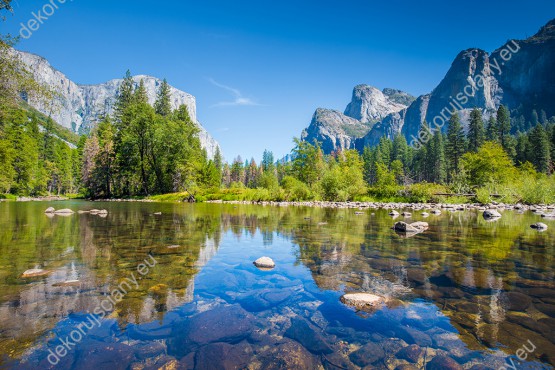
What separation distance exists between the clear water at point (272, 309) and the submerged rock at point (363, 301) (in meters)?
0.18

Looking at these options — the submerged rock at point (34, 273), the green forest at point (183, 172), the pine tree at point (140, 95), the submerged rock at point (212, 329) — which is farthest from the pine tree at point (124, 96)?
the submerged rock at point (212, 329)

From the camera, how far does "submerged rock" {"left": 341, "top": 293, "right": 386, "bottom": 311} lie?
4.91m

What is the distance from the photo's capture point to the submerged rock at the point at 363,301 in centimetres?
491

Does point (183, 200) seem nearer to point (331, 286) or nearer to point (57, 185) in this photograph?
point (331, 286)

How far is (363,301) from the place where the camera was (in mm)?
5055

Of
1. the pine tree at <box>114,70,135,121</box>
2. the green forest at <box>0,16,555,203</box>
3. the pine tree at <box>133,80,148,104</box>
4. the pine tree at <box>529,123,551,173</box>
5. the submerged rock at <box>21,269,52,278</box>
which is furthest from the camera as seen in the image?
the pine tree at <box>529,123,551,173</box>

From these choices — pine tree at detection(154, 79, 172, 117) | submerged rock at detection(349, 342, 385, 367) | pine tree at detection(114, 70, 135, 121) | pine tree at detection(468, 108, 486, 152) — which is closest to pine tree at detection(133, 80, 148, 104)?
pine tree at detection(114, 70, 135, 121)

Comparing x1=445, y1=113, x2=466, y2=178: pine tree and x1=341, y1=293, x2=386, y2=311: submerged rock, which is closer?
x1=341, y1=293, x2=386, y2=311: submerged rock

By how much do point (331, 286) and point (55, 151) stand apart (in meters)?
97.6

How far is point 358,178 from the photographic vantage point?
48406 millimetres

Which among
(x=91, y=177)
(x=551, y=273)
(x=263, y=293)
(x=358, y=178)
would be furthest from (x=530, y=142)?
(x=91, y=177)

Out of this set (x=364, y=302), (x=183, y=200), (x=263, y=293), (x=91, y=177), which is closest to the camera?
(x=364, y=302)

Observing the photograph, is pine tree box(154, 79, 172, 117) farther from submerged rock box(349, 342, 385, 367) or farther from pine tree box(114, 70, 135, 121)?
submerged rock box(349, 342, 385, 367)

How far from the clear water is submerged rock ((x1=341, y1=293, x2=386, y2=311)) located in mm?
182
